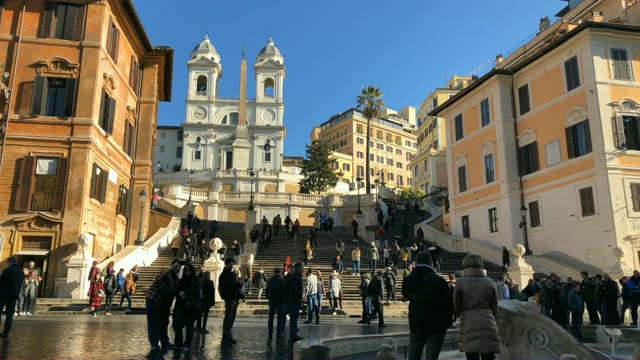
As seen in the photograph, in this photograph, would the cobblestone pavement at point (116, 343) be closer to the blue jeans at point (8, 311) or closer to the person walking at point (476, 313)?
the blue jeans at point (8, 311)

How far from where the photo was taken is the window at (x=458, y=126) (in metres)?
33.4

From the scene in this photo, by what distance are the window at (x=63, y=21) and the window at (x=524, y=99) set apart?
23823mm

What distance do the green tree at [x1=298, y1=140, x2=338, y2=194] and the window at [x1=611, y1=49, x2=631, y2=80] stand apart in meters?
45.7

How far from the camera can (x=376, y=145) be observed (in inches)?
3967

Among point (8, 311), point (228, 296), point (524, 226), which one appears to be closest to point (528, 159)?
point (524, 226)

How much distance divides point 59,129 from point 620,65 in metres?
26.8

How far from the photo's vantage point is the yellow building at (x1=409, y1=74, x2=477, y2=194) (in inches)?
2327

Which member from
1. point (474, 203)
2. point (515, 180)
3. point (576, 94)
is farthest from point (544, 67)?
point (474, 203)

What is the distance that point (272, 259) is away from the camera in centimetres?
2648

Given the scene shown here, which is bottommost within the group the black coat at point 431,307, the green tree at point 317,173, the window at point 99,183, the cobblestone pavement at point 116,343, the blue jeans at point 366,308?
the cobblestone pavement at point 116,343

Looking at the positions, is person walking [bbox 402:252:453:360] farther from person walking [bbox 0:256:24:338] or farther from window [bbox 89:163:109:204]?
window [bbox 89:163:109:204]

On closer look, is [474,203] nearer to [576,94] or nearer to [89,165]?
[576,94]

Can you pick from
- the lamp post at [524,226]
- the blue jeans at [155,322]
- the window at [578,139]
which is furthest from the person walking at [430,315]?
the lamp post at [524,226]

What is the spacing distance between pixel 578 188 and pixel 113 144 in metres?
23.2
